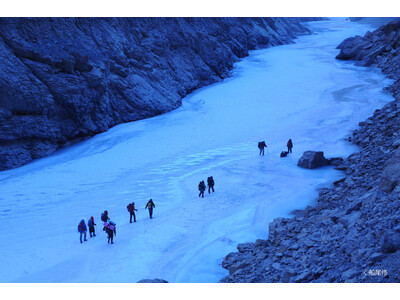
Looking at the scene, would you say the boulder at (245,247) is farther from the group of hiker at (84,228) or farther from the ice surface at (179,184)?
the group of hiker at (84,228)

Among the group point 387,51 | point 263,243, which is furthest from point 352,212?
point 387,51

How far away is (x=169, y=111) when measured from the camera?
32.2 m

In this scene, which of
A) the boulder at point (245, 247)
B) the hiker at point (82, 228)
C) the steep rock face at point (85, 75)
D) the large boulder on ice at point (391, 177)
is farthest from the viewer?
A: the steep rock face at point (85, 75)

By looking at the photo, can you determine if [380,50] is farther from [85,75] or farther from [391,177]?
[391,177]

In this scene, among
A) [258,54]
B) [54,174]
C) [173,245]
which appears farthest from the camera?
[258,54]

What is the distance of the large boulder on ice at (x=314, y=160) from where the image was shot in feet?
59.8

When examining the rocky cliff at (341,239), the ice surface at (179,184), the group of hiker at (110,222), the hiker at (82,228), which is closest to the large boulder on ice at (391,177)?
the rocky cliff at (341,239)

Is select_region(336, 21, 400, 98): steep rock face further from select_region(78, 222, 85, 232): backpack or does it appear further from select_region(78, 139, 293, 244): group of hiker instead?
select_region(78, 222, 85, 232): backpack

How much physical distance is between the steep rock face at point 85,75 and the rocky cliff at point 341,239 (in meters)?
16.1

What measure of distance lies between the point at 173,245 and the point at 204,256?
1280 millimetres

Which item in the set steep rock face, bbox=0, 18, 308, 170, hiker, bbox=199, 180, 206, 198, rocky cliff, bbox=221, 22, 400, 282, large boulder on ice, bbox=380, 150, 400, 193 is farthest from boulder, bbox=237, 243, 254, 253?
steep rock face, bbox=0, 18, 308, 170

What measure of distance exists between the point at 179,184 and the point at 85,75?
11760 millimetres

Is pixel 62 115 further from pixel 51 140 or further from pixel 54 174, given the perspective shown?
pixel 54 174

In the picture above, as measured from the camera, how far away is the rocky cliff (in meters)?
7.59
